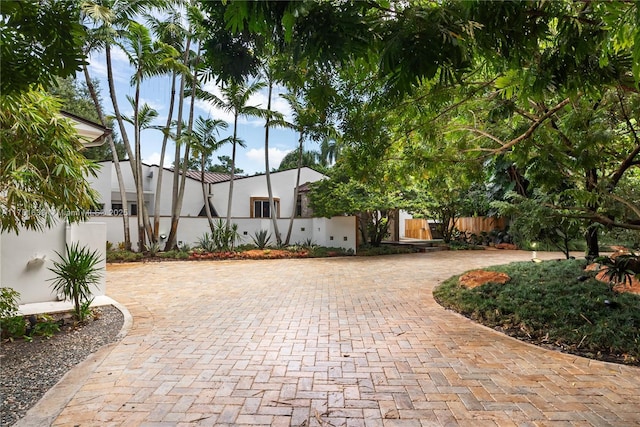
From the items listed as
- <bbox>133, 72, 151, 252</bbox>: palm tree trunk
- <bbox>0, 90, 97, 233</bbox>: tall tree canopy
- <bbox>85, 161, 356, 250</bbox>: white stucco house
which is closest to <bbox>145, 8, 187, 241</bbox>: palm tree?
<bbox>133, 72, 151, 252</bbox>: palm tree trunk

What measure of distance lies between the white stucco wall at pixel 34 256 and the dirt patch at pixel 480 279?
23.0 feet

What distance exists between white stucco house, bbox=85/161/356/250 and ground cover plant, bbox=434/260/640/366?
8.58m

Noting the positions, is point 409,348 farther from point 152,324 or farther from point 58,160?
point 58,160

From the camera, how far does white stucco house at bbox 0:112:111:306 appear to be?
493 centimetres

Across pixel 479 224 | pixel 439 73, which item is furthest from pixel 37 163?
pixel 479 224

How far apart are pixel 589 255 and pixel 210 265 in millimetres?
10372

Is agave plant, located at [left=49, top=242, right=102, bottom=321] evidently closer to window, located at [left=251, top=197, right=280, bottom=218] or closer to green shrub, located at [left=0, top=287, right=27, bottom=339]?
green shrub, located at [left=0, top=287, right=27, bottom=339]

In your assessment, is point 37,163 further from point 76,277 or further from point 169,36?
point 169,36

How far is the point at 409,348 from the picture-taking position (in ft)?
12.9

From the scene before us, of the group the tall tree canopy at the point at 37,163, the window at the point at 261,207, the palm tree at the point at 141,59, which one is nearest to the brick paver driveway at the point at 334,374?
the tall tree canopy at the point at 37,163

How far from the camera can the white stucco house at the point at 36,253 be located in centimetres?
493

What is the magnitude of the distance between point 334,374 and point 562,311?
11.5 ft

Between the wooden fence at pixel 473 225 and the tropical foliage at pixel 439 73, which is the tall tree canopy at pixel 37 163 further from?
the wooden fence at pixel 473 225

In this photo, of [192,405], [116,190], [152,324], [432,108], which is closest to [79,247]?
[152,324]
